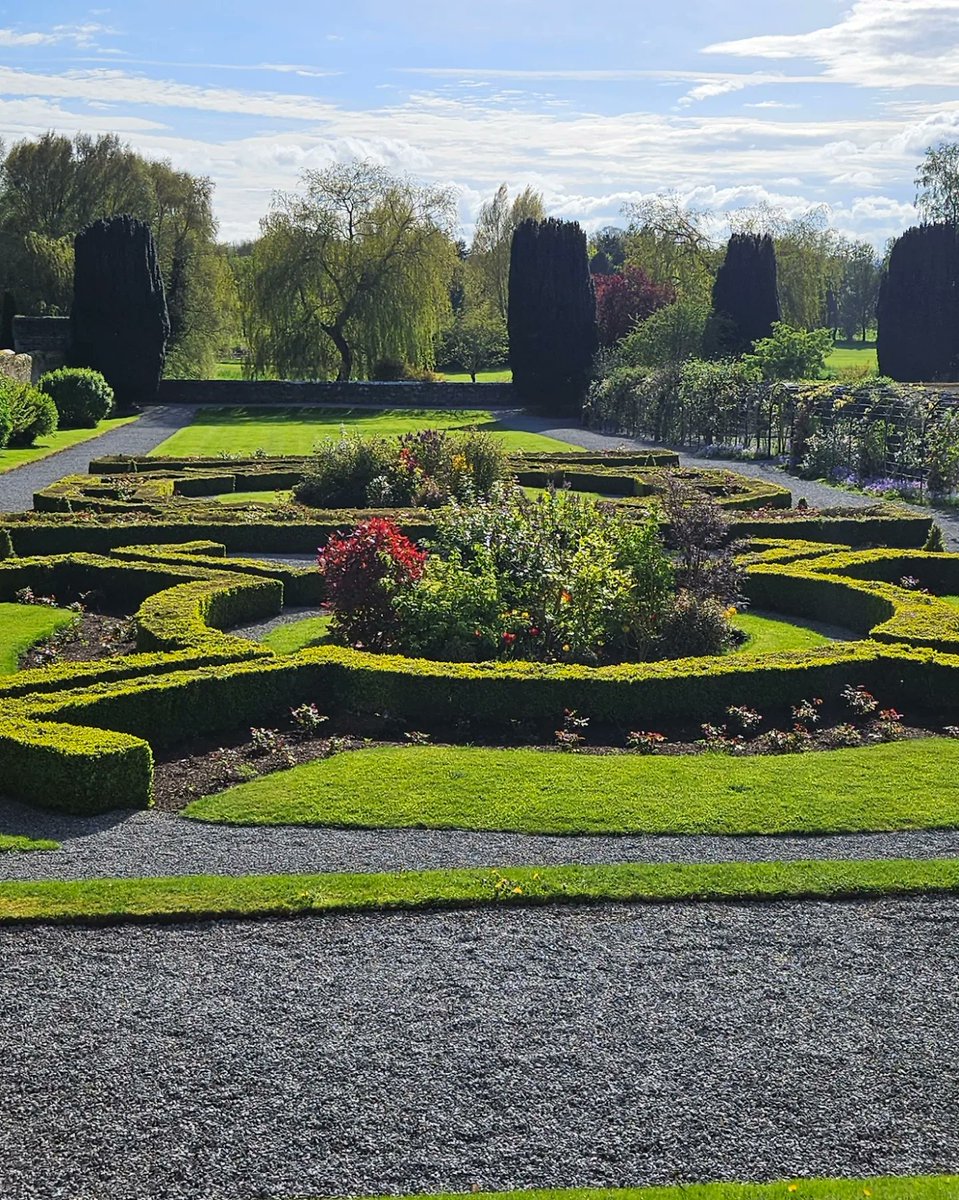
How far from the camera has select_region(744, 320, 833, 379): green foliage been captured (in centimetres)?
3262

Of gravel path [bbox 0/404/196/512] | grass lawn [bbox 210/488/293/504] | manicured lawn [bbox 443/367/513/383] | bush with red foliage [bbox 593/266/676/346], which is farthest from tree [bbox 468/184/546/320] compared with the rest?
grass lawn [bbox 210/488/293/504]

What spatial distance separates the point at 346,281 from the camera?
4634 centimetres

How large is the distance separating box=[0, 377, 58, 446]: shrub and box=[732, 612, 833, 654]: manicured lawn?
1964 centimetres

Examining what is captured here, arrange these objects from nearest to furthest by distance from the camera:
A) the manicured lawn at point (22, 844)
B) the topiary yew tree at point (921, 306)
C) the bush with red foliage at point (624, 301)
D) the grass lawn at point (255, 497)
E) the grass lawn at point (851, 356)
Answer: the manicured lawn at point (22, 844)
the grass lawn at point (255, 497)
the topiary yew tree at point (921, 306)
the bush with red foliage at point (624, 301)
the grass lawn at point (851, 356)

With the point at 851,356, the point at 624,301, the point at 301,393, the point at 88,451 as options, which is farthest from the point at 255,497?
the point at 851,356

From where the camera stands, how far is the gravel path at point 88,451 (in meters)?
20.9

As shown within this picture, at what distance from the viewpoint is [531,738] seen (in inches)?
350

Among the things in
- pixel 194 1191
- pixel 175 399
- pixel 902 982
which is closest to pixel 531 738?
pixel 902 982

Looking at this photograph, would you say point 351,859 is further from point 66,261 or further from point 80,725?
point 66,261

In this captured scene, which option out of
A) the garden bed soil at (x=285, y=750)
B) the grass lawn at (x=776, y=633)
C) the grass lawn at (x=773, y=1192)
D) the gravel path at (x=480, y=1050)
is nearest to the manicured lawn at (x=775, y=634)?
the grass lawn at (x=776, y=633)

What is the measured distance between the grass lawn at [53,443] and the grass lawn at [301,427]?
76.7 inches

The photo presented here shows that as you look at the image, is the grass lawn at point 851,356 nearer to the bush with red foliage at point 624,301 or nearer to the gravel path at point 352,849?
the bush with red foliage at point 624,301

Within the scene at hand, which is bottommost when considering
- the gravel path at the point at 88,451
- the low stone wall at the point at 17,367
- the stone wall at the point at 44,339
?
the gravel path at the point at 88,451

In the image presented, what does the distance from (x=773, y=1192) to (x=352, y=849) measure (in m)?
3.29
